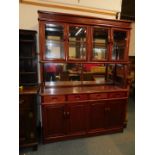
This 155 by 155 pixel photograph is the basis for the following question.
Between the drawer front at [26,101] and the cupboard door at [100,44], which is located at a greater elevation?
the cupboard door at [100,44]

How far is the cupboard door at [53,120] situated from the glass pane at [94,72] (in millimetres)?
880

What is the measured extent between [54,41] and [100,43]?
2.77 feet

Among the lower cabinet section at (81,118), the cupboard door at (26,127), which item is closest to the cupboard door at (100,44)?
the lower cabinet section at (81,118)

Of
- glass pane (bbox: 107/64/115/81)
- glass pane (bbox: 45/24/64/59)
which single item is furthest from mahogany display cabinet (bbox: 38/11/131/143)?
glass pane (bbox: 107/64/115/81)

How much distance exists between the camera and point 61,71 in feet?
9.20

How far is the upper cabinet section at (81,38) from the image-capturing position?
7.61 ft

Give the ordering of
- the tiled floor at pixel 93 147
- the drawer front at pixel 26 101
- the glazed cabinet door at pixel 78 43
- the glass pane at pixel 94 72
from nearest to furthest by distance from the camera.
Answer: the drawer front at pixel 26 101
the tiled floor at pixel 93 147
the glazed cabinet door at pixel 78 43
the glass pane at pixel 94 72

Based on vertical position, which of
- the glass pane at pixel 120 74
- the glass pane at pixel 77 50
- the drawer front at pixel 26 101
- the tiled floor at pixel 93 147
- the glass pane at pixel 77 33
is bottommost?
the tiled floor at pixel 93 147

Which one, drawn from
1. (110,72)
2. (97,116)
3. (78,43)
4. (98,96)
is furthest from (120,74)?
(78,43)

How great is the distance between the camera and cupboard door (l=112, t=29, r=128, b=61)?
2.76 meters

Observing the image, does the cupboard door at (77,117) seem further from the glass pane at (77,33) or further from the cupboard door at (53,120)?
the glass pane at (77,33)
